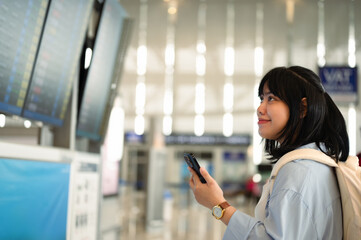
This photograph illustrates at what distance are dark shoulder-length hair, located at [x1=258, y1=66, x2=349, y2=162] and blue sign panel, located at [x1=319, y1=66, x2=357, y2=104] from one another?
7.83 metres

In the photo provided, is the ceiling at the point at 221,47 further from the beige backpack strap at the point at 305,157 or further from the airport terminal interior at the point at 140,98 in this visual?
the beige backpack strap at the point at 305,157

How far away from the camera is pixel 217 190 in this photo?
1.74 meters

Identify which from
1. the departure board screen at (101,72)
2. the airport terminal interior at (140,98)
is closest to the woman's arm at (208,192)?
the airport terminal interior at (140,98)

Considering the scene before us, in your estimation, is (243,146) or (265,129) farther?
(243,146)

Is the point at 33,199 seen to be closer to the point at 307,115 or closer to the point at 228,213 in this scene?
the point at 228,213

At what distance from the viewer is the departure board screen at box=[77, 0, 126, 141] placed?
304cm

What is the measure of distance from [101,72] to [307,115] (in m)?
1.91

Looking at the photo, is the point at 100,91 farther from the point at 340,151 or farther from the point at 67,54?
the point at 340,151

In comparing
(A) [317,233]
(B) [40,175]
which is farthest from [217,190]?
(B) [40,175]

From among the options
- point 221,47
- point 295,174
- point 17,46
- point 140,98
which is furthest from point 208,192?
point 140,98

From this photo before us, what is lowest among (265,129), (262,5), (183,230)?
(183,230)

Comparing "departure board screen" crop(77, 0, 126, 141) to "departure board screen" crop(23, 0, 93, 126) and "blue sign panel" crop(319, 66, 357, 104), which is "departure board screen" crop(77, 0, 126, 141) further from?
"blue sign panel" crop(319, 66, 357, 104)

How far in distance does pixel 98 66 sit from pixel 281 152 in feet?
5.91

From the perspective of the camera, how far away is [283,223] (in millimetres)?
1464
